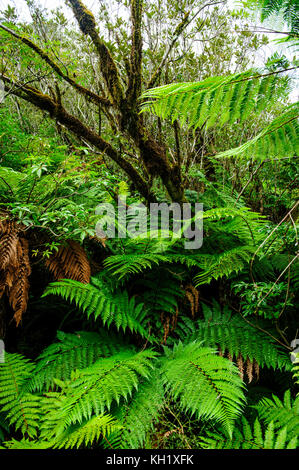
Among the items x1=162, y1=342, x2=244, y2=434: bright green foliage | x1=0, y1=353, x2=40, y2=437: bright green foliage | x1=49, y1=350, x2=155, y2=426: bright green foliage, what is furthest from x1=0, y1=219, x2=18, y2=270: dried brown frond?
x1=162, y1=342, x2=244, y2=434: bright green foliage

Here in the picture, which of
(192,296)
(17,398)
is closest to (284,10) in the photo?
(192,296)

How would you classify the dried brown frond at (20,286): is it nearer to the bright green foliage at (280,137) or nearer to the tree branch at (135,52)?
the bright green foliage at (280,137)

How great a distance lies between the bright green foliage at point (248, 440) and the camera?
0.93 meters

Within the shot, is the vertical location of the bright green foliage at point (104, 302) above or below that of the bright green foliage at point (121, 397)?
above

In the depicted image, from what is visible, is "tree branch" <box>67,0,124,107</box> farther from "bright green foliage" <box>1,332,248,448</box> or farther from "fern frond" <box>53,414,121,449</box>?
"fern frond" <box>53,414,121,449</box>

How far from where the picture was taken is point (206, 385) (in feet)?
3.46

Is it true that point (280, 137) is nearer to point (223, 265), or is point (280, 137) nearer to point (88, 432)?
point (223, 265)

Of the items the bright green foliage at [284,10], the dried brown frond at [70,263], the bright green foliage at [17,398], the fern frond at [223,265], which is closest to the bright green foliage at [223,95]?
the bright green foliage at [284,10]

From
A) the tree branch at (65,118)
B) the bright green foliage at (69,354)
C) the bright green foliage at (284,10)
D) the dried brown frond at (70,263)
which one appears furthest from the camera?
the tree branch at (65,118)

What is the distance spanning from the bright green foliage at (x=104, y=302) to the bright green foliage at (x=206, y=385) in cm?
30

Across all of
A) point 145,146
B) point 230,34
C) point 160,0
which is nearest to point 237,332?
point 145,146

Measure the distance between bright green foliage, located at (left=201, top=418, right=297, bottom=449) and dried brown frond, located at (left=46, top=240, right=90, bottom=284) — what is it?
0.95 m

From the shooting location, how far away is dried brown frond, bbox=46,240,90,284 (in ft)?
4.92

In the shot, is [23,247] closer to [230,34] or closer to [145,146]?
[145,146]
